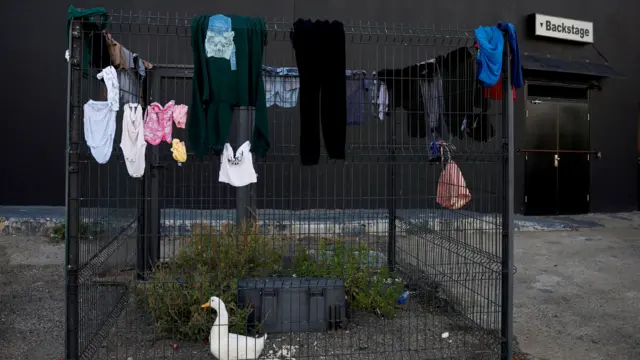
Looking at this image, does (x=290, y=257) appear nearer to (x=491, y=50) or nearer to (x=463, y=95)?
(x=463, y=95)

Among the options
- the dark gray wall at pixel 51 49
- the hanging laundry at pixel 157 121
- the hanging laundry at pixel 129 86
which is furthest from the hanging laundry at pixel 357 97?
the dark gray wall at pixel 51 49

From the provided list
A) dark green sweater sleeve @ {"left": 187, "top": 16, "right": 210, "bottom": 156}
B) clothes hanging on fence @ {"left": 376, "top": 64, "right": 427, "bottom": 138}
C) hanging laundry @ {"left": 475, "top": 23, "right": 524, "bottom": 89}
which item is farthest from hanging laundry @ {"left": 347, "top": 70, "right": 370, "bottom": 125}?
dark green sweater sleeve @ {"left": 187, "top": 16, "right": 210, "bottom": 156}

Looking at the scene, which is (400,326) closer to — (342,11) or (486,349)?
(486,349)

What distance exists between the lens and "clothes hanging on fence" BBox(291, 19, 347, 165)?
4359 millimetres

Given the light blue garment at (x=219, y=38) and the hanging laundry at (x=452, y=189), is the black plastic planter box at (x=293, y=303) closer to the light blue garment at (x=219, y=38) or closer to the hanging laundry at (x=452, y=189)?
the hanging laundry at (x=452, y=189)

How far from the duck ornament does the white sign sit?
31.2ft

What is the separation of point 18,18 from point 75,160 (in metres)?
7.38

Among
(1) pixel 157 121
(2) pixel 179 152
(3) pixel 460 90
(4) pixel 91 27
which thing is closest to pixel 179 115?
(1) pixel 157 121

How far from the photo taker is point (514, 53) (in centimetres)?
451

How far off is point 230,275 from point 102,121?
74.9 inches

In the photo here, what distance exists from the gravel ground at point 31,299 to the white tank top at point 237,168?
77.8 inches

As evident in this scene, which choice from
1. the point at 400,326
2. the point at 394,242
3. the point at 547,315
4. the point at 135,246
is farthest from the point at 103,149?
the point at 547,315

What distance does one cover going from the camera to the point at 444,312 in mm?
5547

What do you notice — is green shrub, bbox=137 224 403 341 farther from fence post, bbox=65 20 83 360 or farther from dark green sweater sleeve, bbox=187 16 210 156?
dark green sweater sleeve, bbox=187 16 210 156
